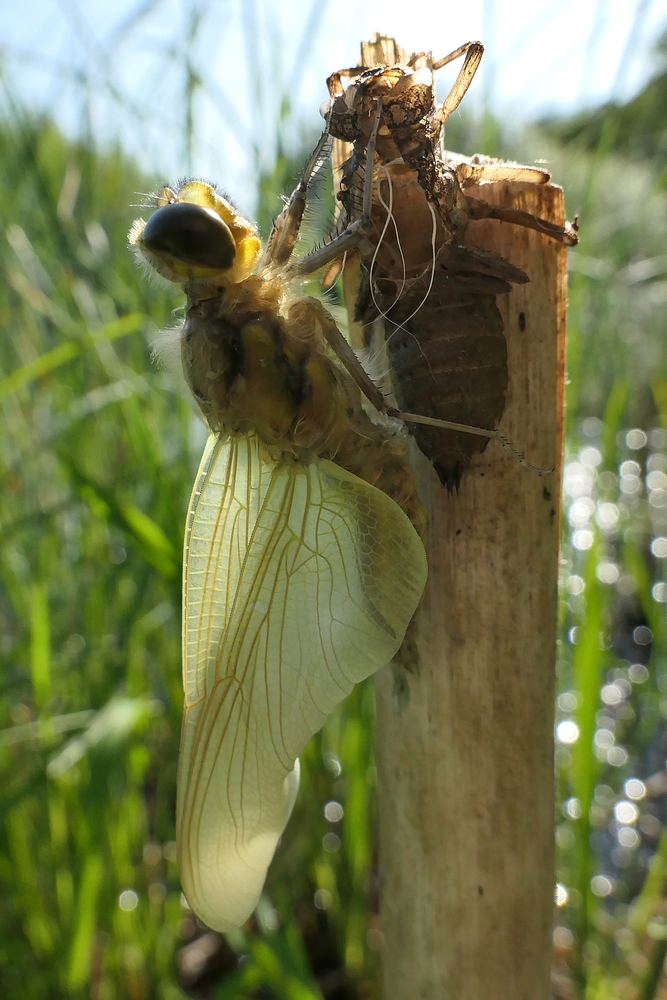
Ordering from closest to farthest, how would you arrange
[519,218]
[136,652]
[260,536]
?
[519,218] < [260,536] < [136,652]

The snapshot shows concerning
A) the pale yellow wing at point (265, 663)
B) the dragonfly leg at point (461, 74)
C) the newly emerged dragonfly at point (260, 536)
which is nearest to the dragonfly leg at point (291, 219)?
the newly emerged dragonfly at point (260, 536)

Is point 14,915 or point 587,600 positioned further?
point 14,915

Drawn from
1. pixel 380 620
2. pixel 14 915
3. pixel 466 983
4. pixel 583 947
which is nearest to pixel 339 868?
pixel 583 947

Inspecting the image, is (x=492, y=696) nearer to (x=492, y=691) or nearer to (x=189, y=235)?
(x=492, y=691)

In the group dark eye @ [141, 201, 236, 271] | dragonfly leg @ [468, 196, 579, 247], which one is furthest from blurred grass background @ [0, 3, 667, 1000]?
dragonfly leg @ [468, 196, 579, 247]

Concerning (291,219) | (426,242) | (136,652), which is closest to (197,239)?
(291,219)

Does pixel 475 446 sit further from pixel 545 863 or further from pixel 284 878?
pixel 284 878

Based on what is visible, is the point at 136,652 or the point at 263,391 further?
the point at 136,652
